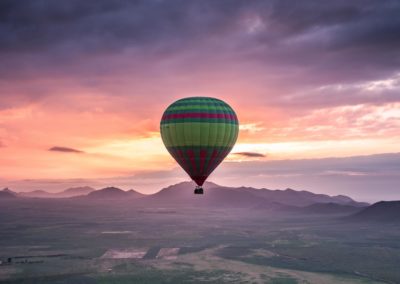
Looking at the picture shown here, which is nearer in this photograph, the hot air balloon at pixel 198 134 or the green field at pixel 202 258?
the hot air balloon at pixel 198 134

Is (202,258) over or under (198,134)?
under

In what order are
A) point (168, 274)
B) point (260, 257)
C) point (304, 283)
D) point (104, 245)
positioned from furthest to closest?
point (104, 245), point (260, 257), point (168, 274), point (304, 283)

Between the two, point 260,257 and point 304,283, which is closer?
point 304,283

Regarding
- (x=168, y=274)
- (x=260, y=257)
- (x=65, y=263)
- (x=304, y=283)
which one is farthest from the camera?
(x=260, y=257)

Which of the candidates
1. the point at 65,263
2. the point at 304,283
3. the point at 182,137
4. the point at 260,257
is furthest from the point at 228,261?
the point at 182,137

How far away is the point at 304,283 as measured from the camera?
9100 cm

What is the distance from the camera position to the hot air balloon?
68.4m

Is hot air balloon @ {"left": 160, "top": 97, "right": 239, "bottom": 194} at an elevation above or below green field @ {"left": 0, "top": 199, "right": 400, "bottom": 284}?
above

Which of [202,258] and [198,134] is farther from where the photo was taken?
[202,258]

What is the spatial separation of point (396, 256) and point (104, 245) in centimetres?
8881

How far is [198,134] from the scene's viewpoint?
6844 cm

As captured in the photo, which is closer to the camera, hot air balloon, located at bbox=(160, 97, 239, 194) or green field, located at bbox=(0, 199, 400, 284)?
hot air balloon, located at bbox=(160, 97, 239, 194)

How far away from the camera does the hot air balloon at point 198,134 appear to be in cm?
6838

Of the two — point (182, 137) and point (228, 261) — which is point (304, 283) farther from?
point (182, 137)
